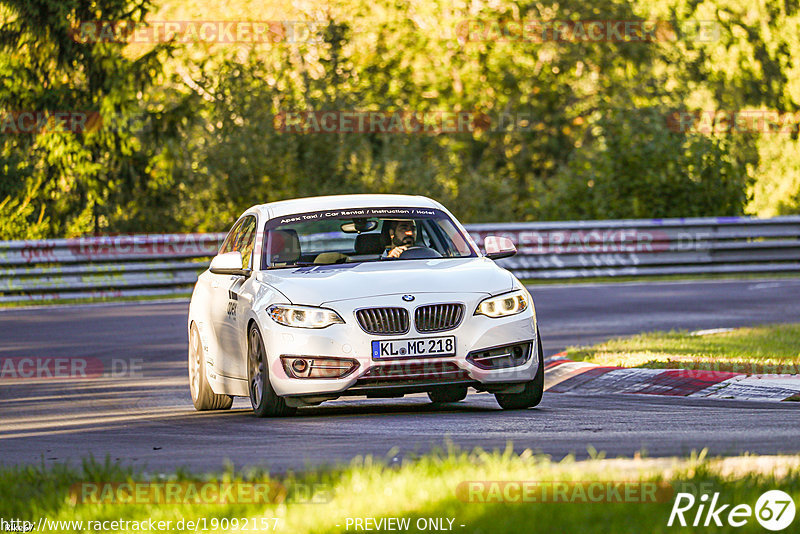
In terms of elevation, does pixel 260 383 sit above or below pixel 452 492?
below

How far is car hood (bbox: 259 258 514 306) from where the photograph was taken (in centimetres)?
1009

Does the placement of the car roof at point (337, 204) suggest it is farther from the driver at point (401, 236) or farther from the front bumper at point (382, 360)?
the front bumper at point (382, 360)

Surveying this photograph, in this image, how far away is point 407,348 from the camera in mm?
9922

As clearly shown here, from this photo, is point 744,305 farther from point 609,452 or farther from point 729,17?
point 729,17

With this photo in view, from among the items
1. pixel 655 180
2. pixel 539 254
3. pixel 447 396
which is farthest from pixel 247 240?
pixel 655 180

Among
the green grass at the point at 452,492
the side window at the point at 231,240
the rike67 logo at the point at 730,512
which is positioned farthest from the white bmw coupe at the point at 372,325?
the rike67 logo at the point at 730,512

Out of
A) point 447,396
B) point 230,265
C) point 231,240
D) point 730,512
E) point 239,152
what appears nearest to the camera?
point 730,512

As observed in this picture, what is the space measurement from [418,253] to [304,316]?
157 centimetres

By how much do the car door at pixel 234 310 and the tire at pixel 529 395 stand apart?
1923 millimetres

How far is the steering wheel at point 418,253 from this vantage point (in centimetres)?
1129

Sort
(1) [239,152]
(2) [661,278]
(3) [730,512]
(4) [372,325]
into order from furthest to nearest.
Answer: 1. (1) [239,152]
2. (2) [661,278]
3. (4) [372,325]
4. (3) [730,512]

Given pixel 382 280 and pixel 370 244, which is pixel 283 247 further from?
pixel 382 280

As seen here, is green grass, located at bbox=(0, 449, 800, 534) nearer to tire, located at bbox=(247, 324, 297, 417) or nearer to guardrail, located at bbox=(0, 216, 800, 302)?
tire, located at bbox=(247, 324, 297, 417)

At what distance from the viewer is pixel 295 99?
34.9 meters
